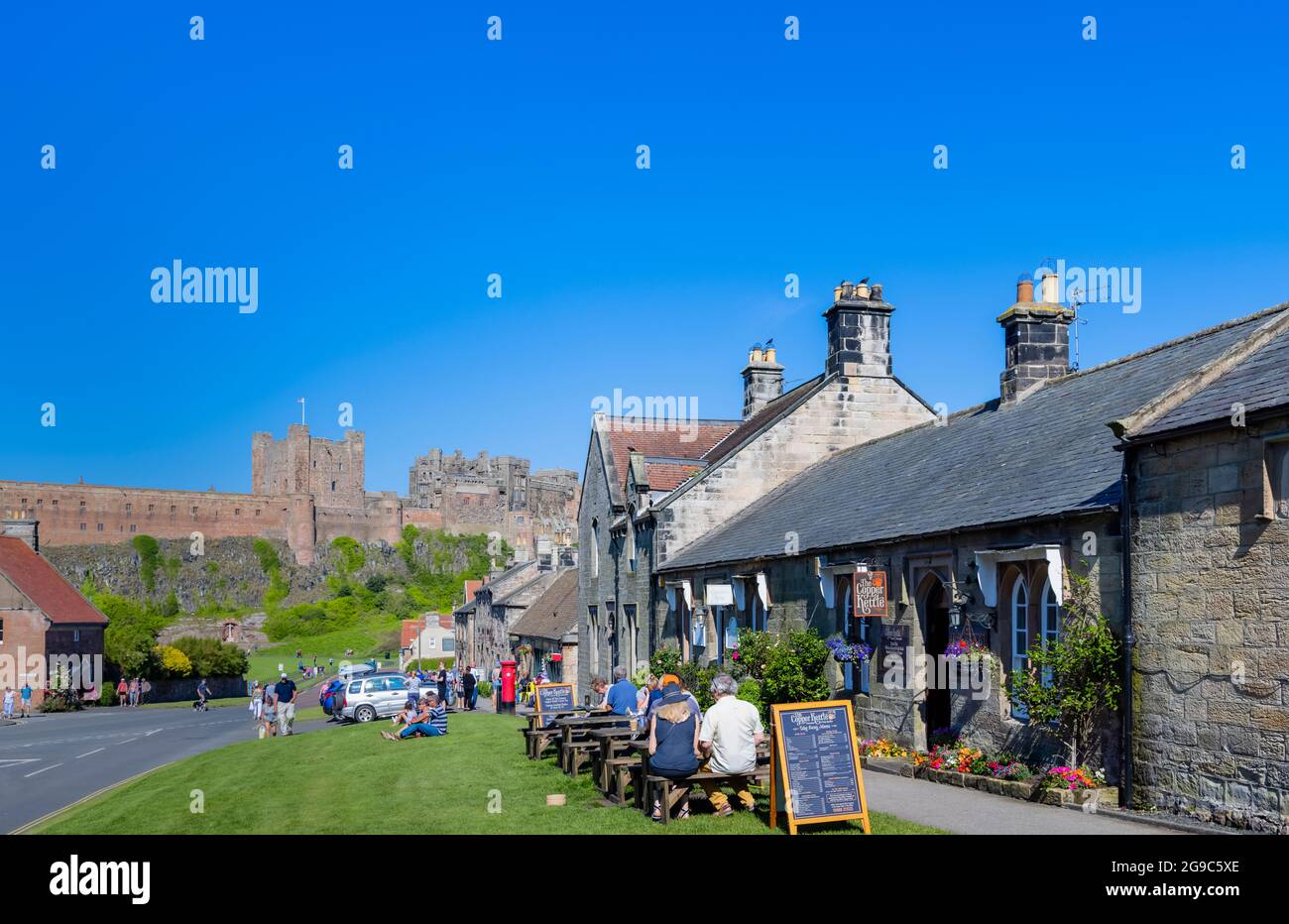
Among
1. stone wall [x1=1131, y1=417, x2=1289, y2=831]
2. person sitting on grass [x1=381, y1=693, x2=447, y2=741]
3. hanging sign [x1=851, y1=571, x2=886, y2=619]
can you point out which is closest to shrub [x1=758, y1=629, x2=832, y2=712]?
hanging sign [x1=851, y1=571, x2=886, y2=619]

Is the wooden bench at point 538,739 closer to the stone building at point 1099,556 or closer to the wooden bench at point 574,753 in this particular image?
the wooden bench at point 574,753

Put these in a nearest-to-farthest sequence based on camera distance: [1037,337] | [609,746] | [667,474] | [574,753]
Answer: [609,746] → [574,753] → [1037,337] → [667,474]

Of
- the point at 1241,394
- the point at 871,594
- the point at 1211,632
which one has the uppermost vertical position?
the point at 1241,394

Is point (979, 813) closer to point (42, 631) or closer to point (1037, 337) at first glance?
point (1037, 337)

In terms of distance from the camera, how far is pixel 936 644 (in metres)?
16.6

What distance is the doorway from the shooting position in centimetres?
1639

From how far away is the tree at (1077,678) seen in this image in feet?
39.9

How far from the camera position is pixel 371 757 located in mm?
20797

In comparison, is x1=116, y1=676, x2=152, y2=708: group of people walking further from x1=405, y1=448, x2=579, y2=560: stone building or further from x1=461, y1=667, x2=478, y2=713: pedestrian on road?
x1=405, y1=448, x2=579, y2=560: stone building

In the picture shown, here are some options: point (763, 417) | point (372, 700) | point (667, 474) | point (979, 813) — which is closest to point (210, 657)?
point (372, 700)

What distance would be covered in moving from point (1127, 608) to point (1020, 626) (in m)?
2.28

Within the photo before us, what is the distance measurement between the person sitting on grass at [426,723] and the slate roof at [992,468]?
21.4ft

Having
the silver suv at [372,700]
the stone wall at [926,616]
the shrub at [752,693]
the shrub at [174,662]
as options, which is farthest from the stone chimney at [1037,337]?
the shrub at [174,662]
